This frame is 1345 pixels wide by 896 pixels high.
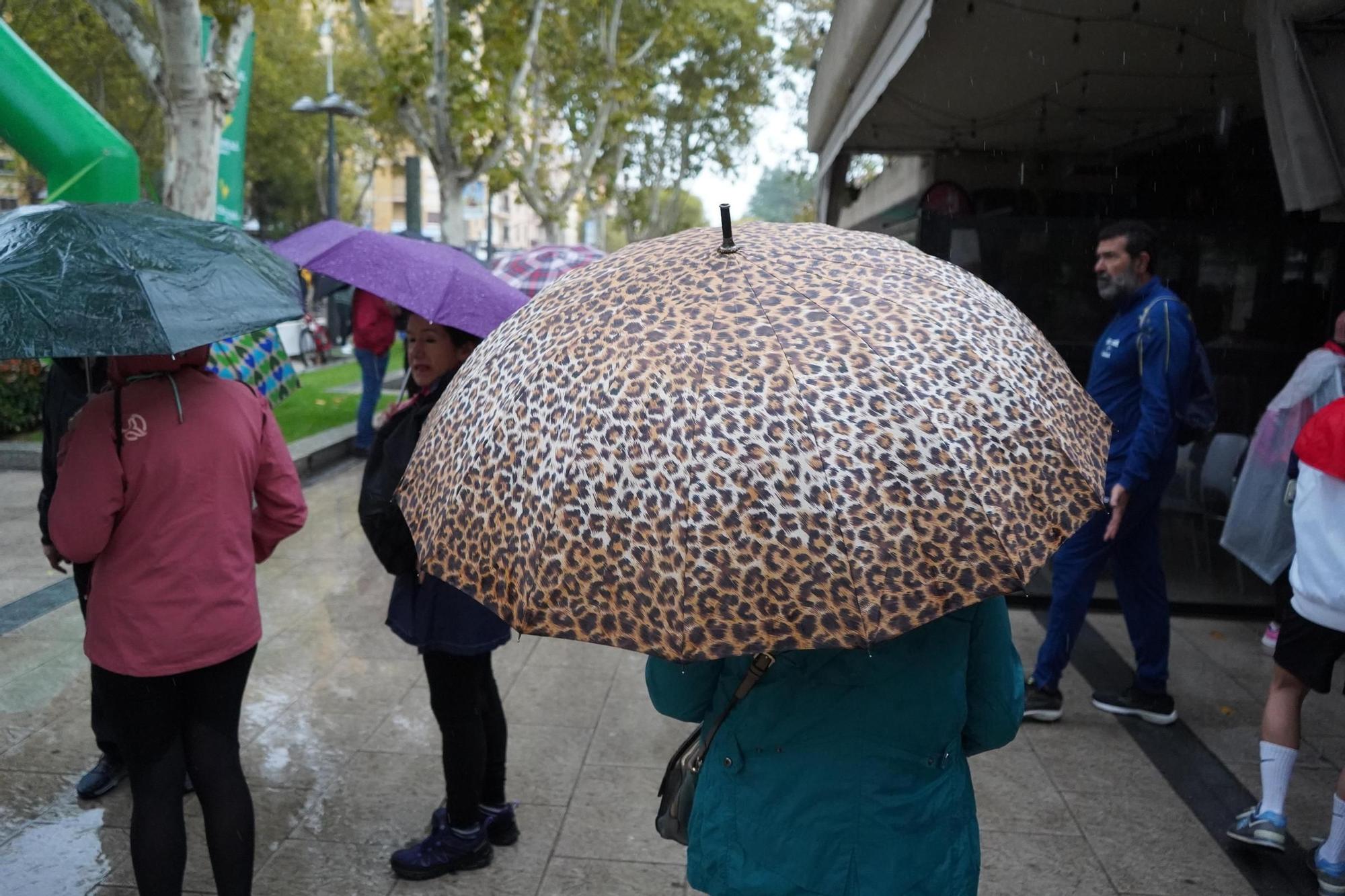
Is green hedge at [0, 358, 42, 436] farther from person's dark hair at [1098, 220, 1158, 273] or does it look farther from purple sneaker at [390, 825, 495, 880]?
person's dark hair at [1098, 220, 1158, 273]

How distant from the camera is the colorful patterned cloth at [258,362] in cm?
436

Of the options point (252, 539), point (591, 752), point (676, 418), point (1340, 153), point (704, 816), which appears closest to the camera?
point (676, 418)

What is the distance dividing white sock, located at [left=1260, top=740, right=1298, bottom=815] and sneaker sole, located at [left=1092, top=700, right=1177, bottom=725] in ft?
3.74

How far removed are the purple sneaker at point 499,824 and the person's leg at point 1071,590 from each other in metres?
2.51

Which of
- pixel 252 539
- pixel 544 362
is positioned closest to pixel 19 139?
pixel 252 539

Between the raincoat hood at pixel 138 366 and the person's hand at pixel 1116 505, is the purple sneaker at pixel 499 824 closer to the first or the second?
the raincoat hood at pixel 138 366

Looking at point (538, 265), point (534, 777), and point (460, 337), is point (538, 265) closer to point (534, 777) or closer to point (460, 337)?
point (534, 777)

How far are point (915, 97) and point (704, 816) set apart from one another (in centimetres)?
729

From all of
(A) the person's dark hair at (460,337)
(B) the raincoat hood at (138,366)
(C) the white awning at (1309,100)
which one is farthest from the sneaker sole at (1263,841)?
(B) the raincoat hood at (138,366)

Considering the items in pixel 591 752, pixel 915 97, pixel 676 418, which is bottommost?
pixel 591 752

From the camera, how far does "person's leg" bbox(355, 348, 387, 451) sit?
34.8ft

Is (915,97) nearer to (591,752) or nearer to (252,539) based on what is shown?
(591,752)

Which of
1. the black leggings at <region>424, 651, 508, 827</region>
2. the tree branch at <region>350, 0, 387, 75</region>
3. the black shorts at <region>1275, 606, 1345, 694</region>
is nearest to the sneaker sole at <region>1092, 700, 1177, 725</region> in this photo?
the black shorts at <region>1275, 606, 1345, 694</region>

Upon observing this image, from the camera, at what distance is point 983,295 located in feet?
6.27
